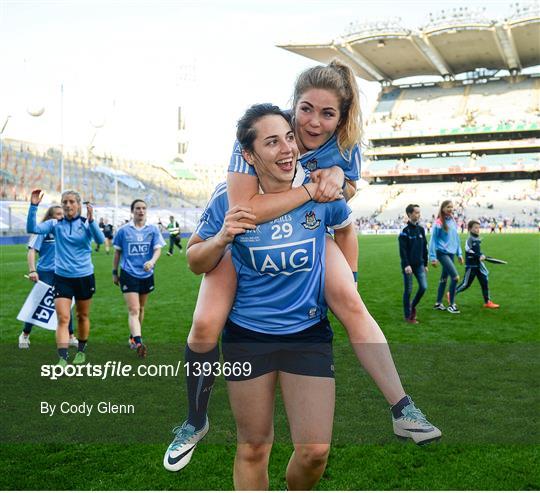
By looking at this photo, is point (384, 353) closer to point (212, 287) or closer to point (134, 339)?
point (212, 287)

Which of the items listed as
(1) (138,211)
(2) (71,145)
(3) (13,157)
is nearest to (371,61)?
(2) (71,145)

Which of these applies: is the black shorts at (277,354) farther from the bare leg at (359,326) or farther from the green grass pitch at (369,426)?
the green grass pitch at (369,426)

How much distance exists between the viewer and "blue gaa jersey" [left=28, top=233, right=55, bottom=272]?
8.04 m

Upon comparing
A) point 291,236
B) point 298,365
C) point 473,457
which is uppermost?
point 291,236

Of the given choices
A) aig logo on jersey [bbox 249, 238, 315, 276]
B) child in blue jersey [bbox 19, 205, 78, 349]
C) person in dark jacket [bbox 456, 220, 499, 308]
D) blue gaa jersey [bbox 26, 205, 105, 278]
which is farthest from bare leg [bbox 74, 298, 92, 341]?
person in dark jacket [bbox 456, 220, 499, 308]

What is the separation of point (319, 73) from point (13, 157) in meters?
52.6

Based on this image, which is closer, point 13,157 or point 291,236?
point 291,236

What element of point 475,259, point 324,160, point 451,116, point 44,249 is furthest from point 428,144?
point 324,160

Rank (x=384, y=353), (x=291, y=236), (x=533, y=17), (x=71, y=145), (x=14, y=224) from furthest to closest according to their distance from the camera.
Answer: (x=71, y=145) → (x=533, y=17) → (x=14, y=224) → (x=384, y=353) → (x=291, y=236)

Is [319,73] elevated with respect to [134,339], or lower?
elevated

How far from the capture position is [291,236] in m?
2.54

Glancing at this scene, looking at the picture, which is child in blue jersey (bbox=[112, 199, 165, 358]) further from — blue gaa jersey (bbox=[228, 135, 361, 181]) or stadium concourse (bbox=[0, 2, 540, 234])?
stadium concourse (bbox=[0, 2, 540, 234])

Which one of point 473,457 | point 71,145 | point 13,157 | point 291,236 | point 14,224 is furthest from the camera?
point 71,145

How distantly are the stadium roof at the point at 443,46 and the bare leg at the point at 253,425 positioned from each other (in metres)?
52.6
